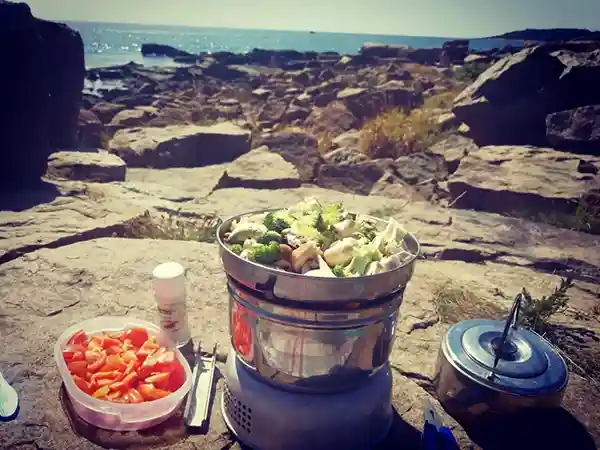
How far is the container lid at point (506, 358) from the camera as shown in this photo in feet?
7.23

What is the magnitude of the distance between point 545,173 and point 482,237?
1997mm

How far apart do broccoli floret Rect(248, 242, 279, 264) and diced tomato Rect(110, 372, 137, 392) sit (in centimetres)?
96

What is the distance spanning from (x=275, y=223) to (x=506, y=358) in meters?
1.33

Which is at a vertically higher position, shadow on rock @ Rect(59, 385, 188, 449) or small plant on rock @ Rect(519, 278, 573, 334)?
small plant on rock @ Rect(519, 278, 573, 334)

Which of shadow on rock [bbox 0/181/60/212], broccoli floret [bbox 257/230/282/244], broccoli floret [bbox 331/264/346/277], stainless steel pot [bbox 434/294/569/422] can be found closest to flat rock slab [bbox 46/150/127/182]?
shadow on rock [bbox 0/181/60/212]

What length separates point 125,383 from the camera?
7.51 ft

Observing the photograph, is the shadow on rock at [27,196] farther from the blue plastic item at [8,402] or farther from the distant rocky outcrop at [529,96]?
the distant rocky outcrop at [529,96]

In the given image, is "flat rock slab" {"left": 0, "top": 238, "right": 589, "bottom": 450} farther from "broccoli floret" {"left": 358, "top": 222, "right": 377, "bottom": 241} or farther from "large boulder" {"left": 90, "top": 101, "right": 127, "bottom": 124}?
"large boulder" {"left": 90, "top": 101, "right": 127, "bottom": 124}

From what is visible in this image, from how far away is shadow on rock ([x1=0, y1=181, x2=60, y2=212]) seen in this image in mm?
4770

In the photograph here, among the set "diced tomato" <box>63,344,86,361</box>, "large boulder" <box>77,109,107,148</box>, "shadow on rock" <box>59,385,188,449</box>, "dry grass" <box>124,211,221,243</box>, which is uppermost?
"diced tomato" <box>63,344,86,361</box>

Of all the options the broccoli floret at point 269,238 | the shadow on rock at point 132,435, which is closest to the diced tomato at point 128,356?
the shadow on rock at point 132,435

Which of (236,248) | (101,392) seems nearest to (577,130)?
(236,248)

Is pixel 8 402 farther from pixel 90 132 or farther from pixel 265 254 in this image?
pixel 90 132

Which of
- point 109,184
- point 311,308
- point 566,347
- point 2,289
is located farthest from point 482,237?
point 109,184
